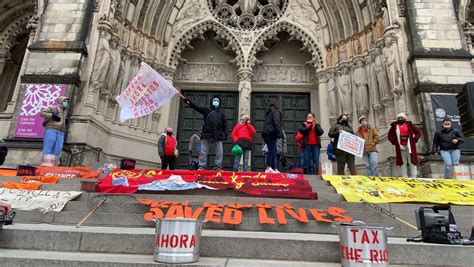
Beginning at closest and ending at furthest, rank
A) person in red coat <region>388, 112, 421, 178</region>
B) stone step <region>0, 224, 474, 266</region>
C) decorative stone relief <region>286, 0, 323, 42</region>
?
stone step <region>0, 224, 474, 266</region> → person in red coat <region>388, 112, 421, 178</region> → decorative stone relief <region>286, 0, 323, 42</region>

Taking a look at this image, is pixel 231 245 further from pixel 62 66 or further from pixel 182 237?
pixel 62 66

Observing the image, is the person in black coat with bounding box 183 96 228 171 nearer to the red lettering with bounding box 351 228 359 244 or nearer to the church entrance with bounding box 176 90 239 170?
the red lettering with bounding box 351 228 359 244

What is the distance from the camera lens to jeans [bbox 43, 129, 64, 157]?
7289 mm

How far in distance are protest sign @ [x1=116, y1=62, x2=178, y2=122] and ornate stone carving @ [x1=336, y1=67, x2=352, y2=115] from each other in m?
7.42

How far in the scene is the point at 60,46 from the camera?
32.4 ft

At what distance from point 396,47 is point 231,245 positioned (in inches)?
376

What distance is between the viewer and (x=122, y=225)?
160 inches

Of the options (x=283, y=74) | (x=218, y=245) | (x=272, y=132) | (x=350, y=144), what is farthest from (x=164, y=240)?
(x=283, y=74)

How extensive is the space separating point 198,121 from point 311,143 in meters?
6.75

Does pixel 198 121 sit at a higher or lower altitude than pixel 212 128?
higher

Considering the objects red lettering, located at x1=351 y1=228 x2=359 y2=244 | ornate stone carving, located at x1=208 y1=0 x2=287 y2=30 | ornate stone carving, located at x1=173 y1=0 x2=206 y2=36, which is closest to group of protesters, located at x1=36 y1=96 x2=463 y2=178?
red lettering, located at x1=351 y1=228 x2=359 y2=244

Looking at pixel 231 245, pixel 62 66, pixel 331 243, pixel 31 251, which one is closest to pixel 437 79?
pixel 331 243

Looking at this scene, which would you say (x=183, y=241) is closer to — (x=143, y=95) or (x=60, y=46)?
(x=143, y=95)

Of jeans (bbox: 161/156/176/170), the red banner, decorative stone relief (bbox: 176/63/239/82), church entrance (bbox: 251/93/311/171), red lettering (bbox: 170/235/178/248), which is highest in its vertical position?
decorative stone relief (bbox: 176/63/239/82)
